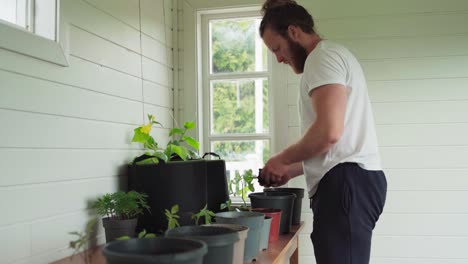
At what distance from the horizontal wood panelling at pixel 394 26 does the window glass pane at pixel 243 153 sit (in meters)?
0.82

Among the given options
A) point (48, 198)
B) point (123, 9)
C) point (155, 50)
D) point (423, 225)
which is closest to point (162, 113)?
point (155, 50)

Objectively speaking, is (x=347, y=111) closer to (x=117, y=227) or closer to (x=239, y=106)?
(x=117, y=227)

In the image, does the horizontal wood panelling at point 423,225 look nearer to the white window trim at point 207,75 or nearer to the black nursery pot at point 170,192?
the white window trim at point 207,75

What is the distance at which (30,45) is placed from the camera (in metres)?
1.53

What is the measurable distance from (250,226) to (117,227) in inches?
23.0

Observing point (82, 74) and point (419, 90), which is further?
point (419, 90)

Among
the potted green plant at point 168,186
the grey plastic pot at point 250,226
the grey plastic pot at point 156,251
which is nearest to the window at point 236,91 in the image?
the potted green plant at point 168,186

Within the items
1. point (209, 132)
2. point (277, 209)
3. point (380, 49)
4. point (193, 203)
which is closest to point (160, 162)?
point (193, 203)

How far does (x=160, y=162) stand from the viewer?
6.68ft

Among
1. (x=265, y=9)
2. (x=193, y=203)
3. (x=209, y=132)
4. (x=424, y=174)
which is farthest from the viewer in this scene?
(x=209, y=132)

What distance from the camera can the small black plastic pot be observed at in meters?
1.81

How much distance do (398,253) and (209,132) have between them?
1.37m

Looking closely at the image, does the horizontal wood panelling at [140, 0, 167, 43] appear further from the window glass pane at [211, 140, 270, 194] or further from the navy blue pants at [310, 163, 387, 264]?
the navy blue pants at [310, 163, 387, 264]

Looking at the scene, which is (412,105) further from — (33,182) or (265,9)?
(33,182)
